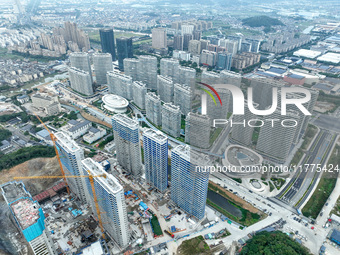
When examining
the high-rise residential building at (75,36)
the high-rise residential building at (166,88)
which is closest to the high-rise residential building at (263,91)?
the high-rise residential building at (166,88)

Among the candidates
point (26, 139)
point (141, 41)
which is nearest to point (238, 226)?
point (26, 139)

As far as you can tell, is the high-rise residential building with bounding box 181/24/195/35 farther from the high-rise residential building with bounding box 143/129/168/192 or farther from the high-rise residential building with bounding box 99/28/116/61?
the high-rise residential building with bounding box 143/129/168/192

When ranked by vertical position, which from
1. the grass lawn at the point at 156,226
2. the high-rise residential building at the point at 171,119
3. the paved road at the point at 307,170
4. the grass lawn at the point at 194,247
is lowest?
the grass lawn at the point at 194,247

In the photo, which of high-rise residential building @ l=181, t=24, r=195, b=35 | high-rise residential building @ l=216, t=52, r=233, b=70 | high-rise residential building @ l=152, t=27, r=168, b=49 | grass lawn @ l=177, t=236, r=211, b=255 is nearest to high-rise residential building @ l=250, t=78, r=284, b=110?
grass lawn @ l=177, t=236, r=211, b=255

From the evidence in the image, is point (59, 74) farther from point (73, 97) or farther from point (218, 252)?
point (218, 252)

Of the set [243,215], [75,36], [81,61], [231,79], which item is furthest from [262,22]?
[243,215]

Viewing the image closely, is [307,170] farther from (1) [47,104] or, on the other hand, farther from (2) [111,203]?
(1) [47,104]

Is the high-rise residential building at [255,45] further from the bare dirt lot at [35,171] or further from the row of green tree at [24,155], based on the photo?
the bare dirt lot at [35,171]

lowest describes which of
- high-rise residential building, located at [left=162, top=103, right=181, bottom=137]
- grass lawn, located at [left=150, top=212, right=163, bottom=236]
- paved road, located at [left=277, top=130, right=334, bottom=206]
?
grass lawn, located at [left=150, top=212, right=163, bottom=236]
